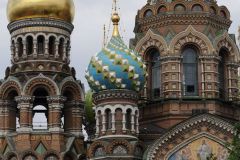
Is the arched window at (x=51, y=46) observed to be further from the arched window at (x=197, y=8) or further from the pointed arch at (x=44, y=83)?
the arched window at (x=197, y=8)

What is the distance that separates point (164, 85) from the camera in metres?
27.8

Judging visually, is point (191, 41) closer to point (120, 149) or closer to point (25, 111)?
point (120, 149)

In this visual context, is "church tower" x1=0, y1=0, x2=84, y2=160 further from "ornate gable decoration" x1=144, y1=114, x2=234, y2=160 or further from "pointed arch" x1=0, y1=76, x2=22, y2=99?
"ornate gable decoration" x1=144, y1=114, x2=234, y2=160

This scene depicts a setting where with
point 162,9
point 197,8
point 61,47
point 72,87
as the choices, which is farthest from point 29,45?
point 197,8

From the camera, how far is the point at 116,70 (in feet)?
84.4

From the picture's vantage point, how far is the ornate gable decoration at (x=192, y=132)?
25453 millimetres

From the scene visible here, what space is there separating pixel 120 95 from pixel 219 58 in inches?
169

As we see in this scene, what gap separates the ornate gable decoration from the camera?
25453 millimetres

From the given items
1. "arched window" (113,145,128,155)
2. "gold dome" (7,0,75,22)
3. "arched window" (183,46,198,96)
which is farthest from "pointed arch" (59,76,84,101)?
"arched window" (113,145,128,155)

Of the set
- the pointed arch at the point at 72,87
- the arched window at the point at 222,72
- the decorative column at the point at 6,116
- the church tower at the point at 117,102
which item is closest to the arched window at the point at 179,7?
the arched window at the point at 222,72

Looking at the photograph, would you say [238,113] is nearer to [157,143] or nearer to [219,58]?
[219,58]

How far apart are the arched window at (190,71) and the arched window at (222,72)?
91 centimetres

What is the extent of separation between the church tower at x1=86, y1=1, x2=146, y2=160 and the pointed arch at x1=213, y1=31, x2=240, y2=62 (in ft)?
11.7

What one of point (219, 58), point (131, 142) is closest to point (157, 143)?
point (131, 142)
